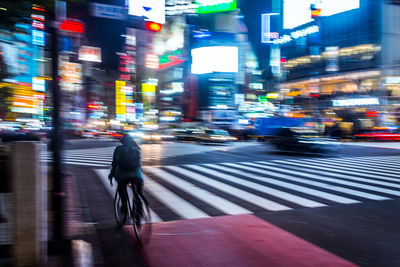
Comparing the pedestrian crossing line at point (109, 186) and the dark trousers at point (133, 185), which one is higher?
the dark trousers at point (133, 185)

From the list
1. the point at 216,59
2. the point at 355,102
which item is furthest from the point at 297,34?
the point at 355,102

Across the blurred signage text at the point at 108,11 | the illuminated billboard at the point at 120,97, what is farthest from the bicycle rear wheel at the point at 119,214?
the illuminated billboard at the point at 120,97

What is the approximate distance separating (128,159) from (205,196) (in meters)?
3.57

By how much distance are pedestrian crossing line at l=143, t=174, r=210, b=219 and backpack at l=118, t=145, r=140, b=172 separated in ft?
5.94

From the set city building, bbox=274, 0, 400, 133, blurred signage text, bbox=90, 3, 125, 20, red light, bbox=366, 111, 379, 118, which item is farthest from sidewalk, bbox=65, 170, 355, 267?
red light, bbox=366, 111, 379, 118

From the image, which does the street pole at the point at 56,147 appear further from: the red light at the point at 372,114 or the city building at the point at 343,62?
the red light at the point at 372,114

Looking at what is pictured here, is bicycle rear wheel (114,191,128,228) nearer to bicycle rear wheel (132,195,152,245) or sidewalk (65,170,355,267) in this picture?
sidewalk (65,170,355,267)

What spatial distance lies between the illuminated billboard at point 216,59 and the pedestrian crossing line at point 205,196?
71081 millimetres

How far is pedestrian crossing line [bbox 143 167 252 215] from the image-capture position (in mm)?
7250

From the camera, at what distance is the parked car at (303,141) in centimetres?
1920

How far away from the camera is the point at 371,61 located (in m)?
50.2

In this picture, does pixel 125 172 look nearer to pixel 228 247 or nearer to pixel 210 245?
pixel 210 245

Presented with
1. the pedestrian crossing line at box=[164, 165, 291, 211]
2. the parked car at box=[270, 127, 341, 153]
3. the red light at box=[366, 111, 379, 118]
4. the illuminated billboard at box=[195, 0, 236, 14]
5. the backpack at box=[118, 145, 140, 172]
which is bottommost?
the pedestrian crossing line at box=[164, 165, 291, 211]

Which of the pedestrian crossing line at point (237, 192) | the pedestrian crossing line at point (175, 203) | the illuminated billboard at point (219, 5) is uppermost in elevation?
the illuminated billboard at point (219, 5)
